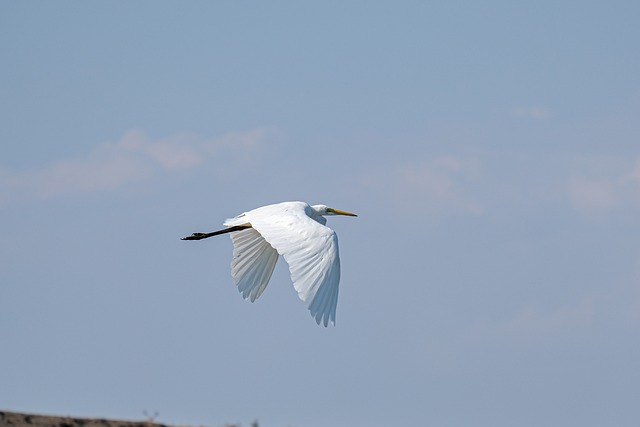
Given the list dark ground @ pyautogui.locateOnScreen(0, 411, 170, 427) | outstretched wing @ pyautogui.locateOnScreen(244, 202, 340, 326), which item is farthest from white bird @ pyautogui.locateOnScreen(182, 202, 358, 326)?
dark ground @ pyautogui.locateOnScreen(0, 411, 170, 427)

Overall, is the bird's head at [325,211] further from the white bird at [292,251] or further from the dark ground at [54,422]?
the dark ground at [54,422]

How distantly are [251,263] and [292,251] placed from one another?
3.17 m

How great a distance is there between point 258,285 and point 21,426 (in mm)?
6061

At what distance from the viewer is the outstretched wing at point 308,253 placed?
1233cm

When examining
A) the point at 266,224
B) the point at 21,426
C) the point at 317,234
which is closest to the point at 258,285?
the point at 266,224

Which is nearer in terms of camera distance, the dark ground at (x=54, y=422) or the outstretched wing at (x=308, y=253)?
the dark ground at (x=54, y=422)

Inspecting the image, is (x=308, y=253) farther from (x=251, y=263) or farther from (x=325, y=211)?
(x=325, y=211)

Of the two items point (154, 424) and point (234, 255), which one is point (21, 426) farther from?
point (234, 255)

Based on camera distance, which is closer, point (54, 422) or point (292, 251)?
point (54, 422)

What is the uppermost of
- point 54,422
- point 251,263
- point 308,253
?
point 251,263

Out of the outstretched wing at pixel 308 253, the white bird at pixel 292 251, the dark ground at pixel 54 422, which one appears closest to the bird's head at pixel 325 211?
the white bird at pixel 292 251

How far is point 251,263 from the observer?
54.9 feet

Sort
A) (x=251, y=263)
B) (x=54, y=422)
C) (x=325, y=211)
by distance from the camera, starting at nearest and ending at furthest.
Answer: (x=54, y=422)
(x=251, y=263)
(x=325, y=211)

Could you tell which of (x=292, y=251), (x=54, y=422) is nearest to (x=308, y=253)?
(x=292, y=251)
